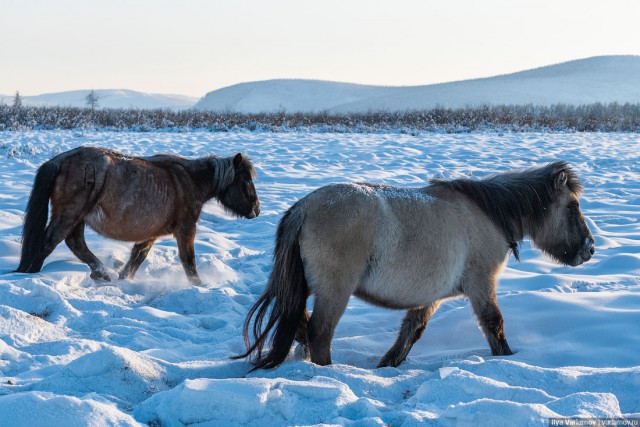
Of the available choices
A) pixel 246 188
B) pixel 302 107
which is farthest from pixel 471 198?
pixel 302 107

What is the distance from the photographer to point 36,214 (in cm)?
611

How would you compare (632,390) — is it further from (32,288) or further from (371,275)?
(32,288)

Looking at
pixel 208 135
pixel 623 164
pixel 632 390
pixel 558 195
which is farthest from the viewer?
pixel 208 135

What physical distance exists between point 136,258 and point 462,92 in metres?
75.0

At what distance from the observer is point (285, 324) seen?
Result: 3969mm

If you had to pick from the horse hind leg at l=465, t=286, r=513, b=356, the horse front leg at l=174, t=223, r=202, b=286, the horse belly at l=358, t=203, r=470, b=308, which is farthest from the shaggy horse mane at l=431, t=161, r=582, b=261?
the horse front leg at l=174, t=223, r=202, b=286

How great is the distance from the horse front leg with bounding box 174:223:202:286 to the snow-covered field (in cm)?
14

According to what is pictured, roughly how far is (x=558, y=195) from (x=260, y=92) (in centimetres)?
10252

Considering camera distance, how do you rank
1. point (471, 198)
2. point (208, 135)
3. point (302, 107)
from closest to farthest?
point (471, 198)
point (208, 135)
point (302, 107)

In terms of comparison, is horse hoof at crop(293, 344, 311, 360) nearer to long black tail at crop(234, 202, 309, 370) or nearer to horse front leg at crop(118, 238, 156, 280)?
long black tail at crop(234, 202, 309, 370)

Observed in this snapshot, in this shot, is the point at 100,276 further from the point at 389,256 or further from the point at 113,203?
the point at 389,256

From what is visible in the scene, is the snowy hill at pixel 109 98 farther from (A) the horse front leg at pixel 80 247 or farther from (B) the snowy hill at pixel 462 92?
(A) the horse front leg at pixel 80 247

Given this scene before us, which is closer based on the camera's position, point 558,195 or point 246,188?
point 558,195

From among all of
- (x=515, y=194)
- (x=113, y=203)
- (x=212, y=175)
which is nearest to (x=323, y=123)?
(x=212, y=175)
